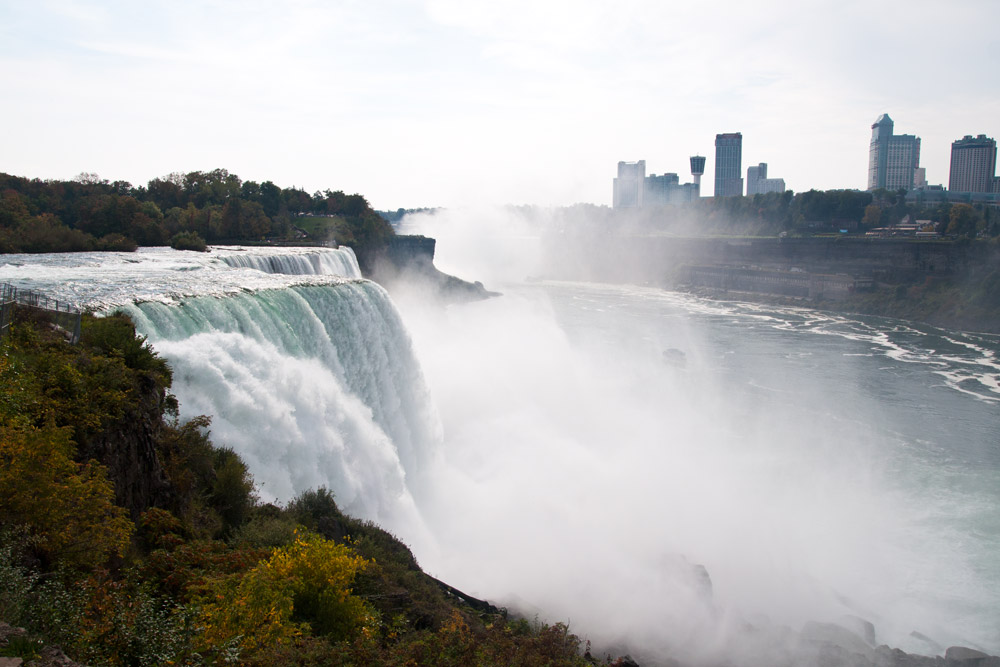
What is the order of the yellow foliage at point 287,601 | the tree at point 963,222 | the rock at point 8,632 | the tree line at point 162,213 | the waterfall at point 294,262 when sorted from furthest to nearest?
the tree at point 963,222 < the tree line at point 162,213 < the waterfall at point 294,262 < the yellow foliage at point 287,601 < the rock at point 8,632

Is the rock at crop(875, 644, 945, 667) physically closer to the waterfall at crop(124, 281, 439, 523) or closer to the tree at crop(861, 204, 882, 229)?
the waterfall at crop(124, 281, 439, 523)

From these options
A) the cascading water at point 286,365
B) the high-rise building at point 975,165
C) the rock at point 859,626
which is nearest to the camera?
the cascading water at point 286,365

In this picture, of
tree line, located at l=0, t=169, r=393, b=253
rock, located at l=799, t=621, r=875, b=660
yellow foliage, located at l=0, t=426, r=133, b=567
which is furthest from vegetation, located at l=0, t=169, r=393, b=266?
rock, located at l=799, t=621, r=875, b=660

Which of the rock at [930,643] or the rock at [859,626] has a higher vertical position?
the rock at [859,626]

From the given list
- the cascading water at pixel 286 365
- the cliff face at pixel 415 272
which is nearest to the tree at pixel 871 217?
the cliff face at pixel 415 272

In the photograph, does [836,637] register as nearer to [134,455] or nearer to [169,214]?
[134,455]

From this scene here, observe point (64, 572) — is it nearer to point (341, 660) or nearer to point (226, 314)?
point (341, 660)

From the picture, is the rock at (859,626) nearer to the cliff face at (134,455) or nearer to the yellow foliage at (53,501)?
→ the cliff face at (134,455)
